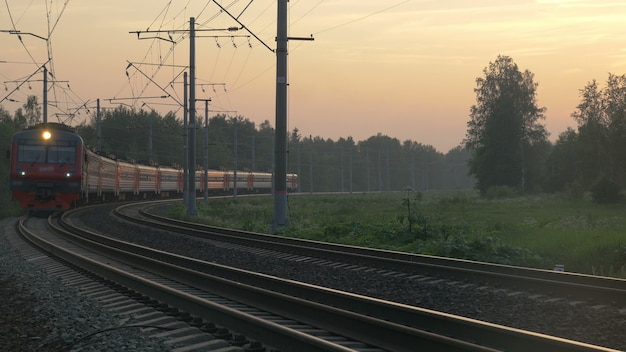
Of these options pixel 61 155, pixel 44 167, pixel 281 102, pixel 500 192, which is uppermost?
pixel 281 102

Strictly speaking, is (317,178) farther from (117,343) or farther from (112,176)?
(117,343)

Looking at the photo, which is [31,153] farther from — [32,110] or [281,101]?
[32,110]

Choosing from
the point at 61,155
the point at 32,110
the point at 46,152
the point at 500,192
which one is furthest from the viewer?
the point at 32,110

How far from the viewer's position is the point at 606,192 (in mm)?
44531

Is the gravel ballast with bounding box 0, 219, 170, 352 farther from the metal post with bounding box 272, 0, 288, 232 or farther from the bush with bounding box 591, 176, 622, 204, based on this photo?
the bush with bounding box 591, 176, 622, 204

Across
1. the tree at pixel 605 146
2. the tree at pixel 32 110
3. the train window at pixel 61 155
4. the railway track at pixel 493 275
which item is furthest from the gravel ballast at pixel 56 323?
the tree at pixel 32 110

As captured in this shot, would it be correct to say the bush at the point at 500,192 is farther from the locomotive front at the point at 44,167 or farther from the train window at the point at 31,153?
the train window at the point at 31,153

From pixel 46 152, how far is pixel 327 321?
25.7m

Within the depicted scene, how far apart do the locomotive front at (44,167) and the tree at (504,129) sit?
57.7m

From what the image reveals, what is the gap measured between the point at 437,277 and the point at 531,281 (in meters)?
1.81

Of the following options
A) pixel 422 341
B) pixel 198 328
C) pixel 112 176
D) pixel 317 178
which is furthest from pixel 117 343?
pixel 317 178

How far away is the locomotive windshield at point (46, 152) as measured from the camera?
30.0 m

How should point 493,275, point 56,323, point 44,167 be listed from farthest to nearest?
point 44,167
point 493,275
point 56,323

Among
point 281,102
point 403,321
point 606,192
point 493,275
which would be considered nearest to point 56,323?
point 403,321
